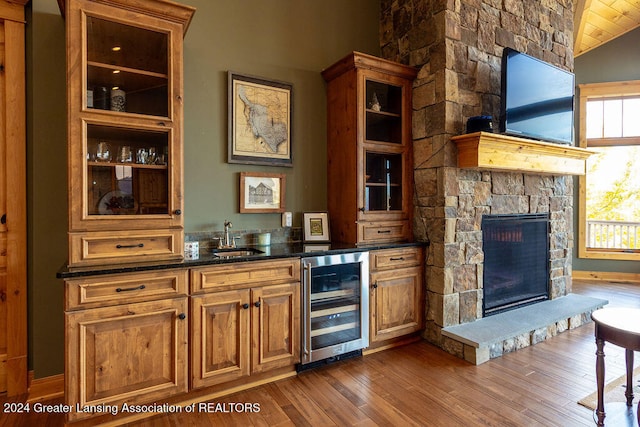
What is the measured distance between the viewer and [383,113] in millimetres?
3227

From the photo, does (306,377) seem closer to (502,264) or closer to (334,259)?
(334,259)

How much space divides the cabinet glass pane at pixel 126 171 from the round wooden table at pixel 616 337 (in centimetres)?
266

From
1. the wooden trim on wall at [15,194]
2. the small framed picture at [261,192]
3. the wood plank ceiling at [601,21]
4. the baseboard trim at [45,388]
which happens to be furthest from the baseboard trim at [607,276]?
the wooden trim on wall at [15,194]

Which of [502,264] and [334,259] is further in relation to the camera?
[502,264]

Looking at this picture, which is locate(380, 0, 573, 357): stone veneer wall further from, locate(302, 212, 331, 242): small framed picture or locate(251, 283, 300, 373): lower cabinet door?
locate(251, 283, 300, 373): lower cabinet door

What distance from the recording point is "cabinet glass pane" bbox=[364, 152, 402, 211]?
3152 mm

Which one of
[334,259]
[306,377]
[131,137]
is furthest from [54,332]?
[334,259]

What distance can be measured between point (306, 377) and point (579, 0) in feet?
19.1

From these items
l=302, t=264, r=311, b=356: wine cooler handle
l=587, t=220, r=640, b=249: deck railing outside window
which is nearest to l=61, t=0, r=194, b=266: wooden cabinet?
l=302, t=264, r=311, b=356: wine cooler handle

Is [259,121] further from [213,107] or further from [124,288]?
[124,288]

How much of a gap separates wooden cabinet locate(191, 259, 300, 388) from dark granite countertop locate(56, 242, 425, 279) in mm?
50

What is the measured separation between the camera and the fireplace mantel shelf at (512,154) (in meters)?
2.90

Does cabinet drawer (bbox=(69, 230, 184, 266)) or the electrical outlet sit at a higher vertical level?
the electrical outlet

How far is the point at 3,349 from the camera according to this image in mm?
2357
